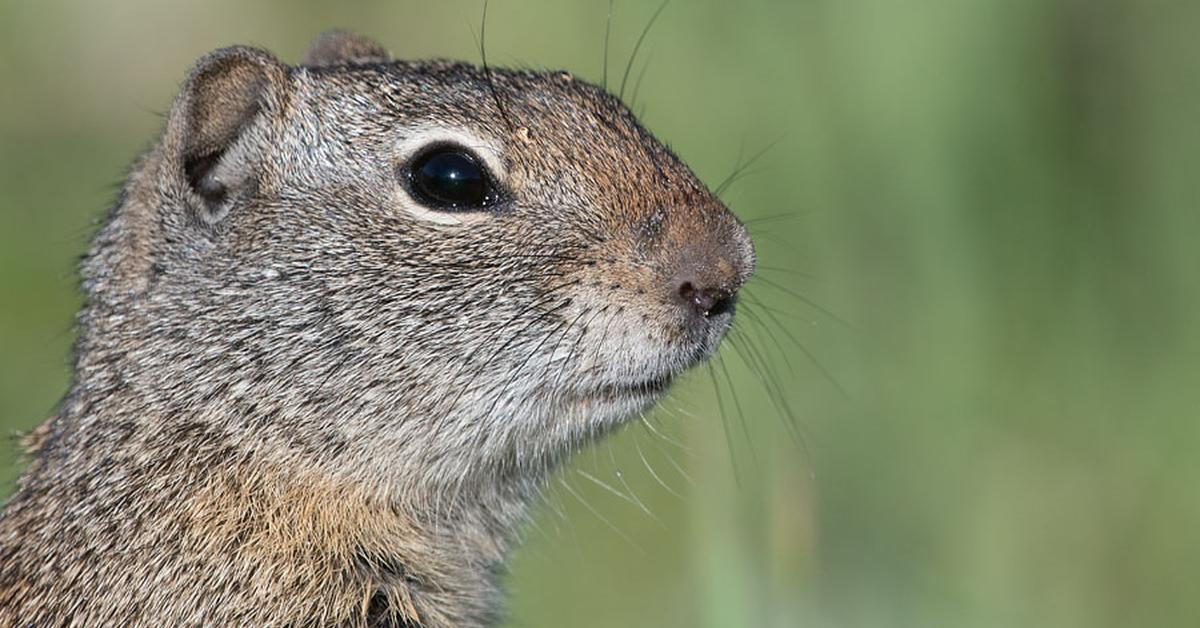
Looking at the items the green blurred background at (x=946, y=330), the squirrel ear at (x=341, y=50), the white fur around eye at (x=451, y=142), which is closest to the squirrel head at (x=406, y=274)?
the white fur around eye at (x=451, y=142)

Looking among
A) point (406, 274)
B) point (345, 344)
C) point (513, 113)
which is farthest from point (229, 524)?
point (513, 113)

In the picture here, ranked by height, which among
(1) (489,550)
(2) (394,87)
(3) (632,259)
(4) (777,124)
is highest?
(4) (777,124)

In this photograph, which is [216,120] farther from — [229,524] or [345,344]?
[229,524]

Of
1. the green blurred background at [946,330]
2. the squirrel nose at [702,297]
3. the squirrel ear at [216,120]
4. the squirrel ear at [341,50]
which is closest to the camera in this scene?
the squirrel nose at [702,297]

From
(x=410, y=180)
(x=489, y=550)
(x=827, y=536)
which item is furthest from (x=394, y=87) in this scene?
(x=827, y=536)

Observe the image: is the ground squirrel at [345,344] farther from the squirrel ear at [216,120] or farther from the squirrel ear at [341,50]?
the squirrel ear at [341,50]

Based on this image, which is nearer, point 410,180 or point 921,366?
point 410,180

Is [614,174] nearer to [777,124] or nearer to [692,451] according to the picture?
[692,451]
